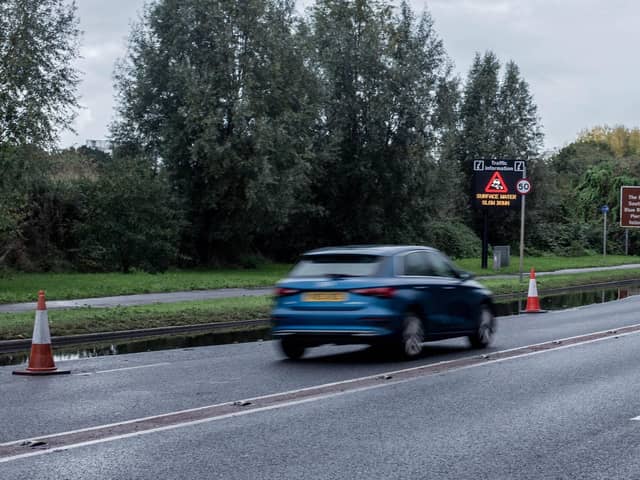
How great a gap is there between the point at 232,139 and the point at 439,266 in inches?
1048

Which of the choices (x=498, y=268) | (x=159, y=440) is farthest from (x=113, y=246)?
(x=159, y=440)

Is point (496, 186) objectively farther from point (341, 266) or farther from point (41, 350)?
point (41, 350)

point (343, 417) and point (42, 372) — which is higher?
point (343, 417)

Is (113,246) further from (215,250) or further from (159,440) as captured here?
(159,440)

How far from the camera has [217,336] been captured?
17531 millimetres

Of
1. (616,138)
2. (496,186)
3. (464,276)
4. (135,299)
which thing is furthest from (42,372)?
(616,138)

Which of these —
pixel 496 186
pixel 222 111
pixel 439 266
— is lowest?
pixel 439 266

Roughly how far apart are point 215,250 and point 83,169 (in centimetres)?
669

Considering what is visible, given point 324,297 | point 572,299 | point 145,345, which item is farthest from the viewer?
point 572,299

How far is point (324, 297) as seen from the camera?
42.0 feet

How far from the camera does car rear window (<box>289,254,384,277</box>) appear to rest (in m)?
12.9

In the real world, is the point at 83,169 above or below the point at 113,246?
above

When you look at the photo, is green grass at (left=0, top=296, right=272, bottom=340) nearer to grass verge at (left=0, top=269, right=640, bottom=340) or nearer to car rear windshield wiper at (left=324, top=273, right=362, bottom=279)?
grass verge at (left=0, top=269, right=640, bottom=340)

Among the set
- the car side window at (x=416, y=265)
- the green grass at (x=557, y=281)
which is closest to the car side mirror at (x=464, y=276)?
the car side window at (x=416, y=265)
